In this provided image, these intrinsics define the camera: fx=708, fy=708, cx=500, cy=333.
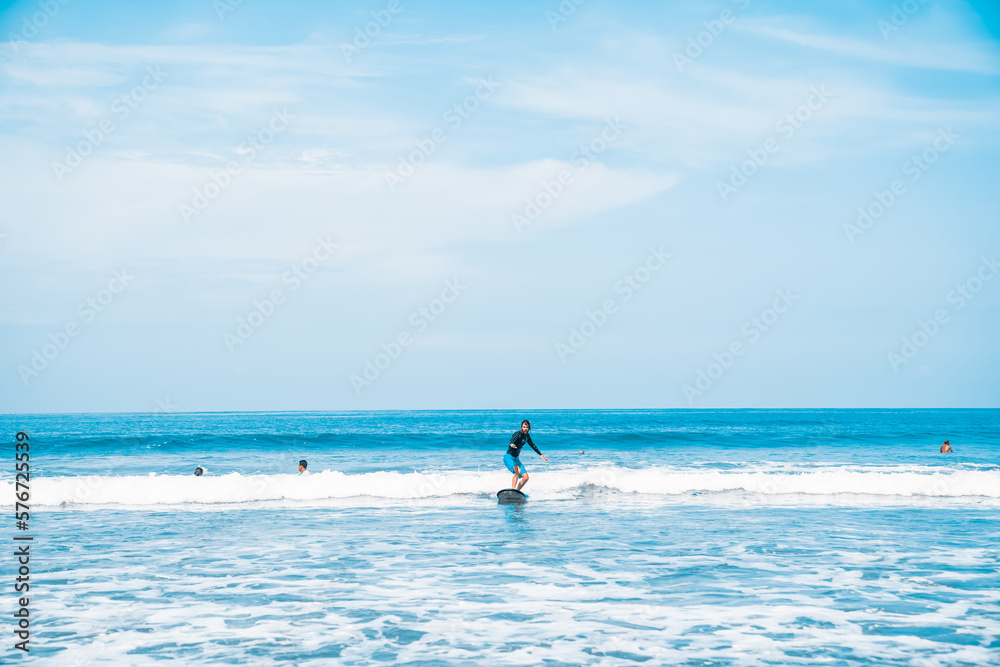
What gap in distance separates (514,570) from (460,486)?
503 inches

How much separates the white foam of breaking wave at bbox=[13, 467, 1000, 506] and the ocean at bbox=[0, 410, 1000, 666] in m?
0.12

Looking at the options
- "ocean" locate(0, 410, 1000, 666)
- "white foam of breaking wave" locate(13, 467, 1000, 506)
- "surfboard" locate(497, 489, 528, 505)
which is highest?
"white foam of breaking wave" locate(13, 467, 1000, 506)

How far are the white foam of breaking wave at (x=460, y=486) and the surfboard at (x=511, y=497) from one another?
1396 millimetres

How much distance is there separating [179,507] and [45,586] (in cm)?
953

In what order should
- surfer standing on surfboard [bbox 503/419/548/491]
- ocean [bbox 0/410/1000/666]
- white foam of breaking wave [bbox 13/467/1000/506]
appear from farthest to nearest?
white foam of breaking wave [bbox 13/467/1000/506] → surfer standing on surfboard [bbox 503/419/548/491] → ocean [bbox 0/410/1000/666]

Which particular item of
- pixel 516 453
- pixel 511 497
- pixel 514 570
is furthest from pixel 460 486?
pixel 514 570

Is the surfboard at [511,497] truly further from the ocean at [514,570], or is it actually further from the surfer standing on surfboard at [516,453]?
the ocean at [514,570]

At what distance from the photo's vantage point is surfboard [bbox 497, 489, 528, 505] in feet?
65.0

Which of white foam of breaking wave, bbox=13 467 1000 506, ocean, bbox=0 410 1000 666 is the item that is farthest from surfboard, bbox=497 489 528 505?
white foam of breaking wave, bbox=13 467 1000 506

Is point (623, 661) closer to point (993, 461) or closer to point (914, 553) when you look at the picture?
point (914, 553)

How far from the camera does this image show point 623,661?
7.40 m

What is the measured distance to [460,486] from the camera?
24.0m

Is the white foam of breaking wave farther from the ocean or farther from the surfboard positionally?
the surfboard

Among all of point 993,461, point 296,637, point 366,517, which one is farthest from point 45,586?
point 993,461
